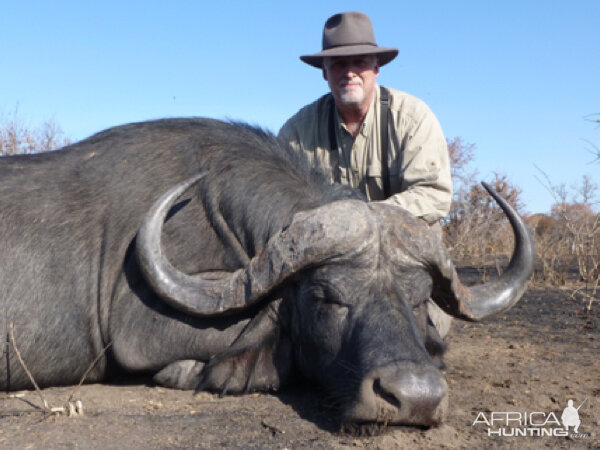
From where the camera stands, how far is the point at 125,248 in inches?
167

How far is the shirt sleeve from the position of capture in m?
5.12

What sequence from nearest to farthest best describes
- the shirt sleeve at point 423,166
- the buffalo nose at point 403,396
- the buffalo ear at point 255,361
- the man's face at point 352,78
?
the buffalo nose at point 403,396 → the buffalo ear at point 255,361 → the shirt sleeve at point 423,166 → the man's face at point 352,78

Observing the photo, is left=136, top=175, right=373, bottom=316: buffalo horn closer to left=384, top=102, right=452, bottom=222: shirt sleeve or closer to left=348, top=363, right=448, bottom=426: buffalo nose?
left=348, top=363, right=448, bottom=426: buffalo nose

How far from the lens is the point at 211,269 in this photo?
414cm

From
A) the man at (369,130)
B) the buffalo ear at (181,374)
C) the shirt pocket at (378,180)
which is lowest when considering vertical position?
the buffalo ear at (181,374)

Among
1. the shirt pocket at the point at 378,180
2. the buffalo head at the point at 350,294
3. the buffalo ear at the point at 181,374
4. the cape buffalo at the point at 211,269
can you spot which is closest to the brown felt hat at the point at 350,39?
the shirt pocket at the point at 378,180

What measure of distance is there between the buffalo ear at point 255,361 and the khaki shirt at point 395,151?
144 centimetres

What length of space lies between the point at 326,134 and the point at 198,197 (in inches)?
73.3

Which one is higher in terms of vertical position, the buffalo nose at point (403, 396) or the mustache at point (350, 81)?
the mustache at point (350, 81)

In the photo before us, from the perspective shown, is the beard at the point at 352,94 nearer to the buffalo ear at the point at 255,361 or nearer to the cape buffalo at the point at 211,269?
the cape buffalo at the point at 211,269

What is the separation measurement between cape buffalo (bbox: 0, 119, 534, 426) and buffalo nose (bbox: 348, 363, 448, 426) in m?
0.13

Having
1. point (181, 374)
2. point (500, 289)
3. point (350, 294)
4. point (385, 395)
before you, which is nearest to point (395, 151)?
point (500, 289)

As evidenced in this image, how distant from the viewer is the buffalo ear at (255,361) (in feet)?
12.8

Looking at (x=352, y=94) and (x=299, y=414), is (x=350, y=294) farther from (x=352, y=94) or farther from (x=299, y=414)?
(x=352, y=94)
